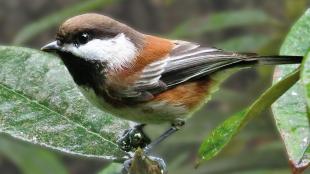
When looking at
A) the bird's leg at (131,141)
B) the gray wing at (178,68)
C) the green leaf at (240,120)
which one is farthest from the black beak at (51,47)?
the green leaf at (240,120)

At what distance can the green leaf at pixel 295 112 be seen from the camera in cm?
162

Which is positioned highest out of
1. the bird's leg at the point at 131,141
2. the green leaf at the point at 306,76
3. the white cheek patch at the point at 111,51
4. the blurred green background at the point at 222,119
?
the green leaf at the point at 306,76

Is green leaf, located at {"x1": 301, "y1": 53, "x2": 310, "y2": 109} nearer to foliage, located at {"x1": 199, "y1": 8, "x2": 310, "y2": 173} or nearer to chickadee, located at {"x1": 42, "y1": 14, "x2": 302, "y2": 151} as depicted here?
foliage, located at {"x1": 199, "y1": 8, "x2": 310, "y2": 173}

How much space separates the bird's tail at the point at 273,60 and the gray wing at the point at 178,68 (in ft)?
0.31

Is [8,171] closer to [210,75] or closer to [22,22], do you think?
[22,22]

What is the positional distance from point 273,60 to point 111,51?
0.77 meters

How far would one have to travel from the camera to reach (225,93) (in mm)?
4238

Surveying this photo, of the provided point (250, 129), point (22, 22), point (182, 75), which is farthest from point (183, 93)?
point (22, 22)

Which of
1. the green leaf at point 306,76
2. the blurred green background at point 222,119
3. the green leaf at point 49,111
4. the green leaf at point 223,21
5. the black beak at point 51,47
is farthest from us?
the green leaf at point 223,21

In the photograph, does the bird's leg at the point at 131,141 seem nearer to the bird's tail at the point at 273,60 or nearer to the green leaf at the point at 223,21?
the bird's tail at the point at 273,60

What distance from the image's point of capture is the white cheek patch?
2.89 m

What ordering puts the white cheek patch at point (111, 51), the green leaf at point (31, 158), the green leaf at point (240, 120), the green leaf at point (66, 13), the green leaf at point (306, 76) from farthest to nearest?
the green leaf at point (66, 13)
the green leaf at point (31, 158)
the white cheek patch at point (111, 51)
the green leaf at point (240, 120)
the green leaf at point (306, 76)

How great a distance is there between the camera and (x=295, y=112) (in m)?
1.84

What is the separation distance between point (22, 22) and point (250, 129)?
325 cm
